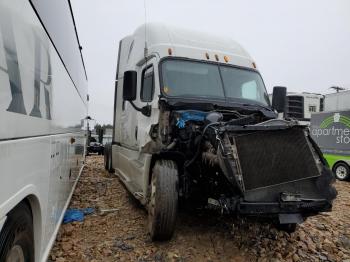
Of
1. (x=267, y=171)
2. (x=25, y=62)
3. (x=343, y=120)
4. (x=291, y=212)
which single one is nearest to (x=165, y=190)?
(x=267, y=171)

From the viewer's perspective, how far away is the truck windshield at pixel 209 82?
16.7 feet

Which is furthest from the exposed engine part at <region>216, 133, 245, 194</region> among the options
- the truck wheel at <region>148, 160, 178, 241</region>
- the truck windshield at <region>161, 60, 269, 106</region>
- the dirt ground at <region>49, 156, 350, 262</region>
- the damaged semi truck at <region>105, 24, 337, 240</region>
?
the truck windshield at <region>161, 60, 269, 106</region>

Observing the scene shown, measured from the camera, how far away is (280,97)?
5938 mm

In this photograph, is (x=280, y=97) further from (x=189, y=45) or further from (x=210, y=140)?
(x=210, y=140)

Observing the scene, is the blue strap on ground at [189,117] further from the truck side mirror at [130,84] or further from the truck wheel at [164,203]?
the truck side mirror at [130,84]

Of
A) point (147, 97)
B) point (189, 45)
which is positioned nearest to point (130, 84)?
point (147, 97)

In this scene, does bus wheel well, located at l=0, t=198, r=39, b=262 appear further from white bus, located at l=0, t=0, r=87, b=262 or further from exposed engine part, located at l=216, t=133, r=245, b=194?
exposed engine part, located at l=216, t=133, r=245, b=194

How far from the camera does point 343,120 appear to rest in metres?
12.8

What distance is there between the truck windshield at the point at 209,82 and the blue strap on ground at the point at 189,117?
43cm

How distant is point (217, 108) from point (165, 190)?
1.65m

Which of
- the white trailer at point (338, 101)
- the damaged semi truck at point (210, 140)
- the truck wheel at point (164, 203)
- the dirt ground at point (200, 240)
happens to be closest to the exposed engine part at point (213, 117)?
the damaged semi truck at point (210, 140)

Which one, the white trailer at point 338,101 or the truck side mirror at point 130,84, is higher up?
the white trailer at point 338,101

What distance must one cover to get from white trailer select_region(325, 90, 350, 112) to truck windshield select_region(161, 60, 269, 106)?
10862 millimetres

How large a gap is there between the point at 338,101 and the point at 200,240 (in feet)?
45.6
